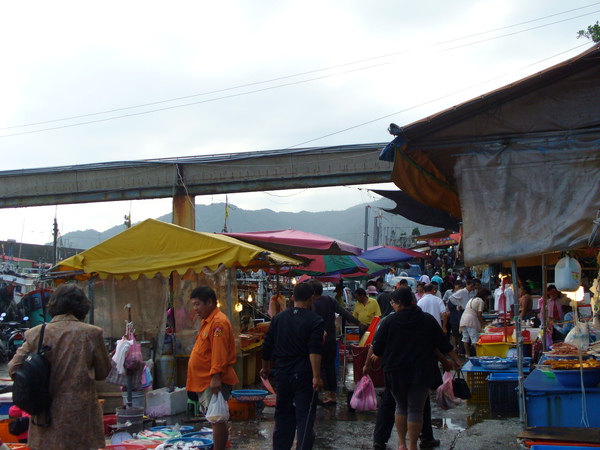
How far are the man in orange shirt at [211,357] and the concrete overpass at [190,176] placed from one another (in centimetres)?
1705

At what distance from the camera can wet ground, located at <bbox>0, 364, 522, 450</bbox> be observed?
726 centimetres

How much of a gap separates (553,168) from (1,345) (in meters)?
15.1

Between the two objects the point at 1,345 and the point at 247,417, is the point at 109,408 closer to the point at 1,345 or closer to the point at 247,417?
the point at 247,417

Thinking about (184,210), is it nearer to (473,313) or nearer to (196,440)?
(473,313)

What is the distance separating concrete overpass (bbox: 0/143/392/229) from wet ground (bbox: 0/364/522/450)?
48.3 feet

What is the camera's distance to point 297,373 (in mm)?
5785

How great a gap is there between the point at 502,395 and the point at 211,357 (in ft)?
15.3

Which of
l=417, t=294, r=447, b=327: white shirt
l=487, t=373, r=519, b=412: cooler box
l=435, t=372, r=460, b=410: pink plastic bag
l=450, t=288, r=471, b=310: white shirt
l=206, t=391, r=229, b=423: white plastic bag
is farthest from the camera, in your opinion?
l=450, t=288, r=471, b=310: white shirt

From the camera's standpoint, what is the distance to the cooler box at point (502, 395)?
8.66 meters

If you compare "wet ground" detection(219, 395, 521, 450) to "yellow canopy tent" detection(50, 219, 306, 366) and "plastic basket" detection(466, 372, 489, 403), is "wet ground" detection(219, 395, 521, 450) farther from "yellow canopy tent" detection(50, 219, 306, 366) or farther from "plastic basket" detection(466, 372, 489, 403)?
"yellow canopy tent" detection(50, 219, 306, 366)

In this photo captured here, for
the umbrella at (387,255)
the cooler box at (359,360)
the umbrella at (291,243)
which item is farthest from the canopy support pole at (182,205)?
the cooler box at (359,360)

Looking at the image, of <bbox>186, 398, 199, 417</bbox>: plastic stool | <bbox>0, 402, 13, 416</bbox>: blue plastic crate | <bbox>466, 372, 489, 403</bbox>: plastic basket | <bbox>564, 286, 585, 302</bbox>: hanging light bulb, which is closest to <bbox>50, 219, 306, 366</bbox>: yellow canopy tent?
<bbox>186, 398, 199, 417</bbox>: plastic stool

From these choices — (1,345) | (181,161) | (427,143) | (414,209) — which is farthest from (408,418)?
(181,161)

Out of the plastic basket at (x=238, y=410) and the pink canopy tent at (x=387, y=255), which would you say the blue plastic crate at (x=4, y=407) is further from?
the pink canopy tent at (x=387, y=255)
